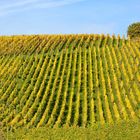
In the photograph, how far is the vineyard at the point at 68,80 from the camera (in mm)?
37875

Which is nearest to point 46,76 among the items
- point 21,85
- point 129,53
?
point 21,85

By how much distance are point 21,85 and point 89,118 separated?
11.5 meters

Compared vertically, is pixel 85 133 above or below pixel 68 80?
below

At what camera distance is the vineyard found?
37875mm

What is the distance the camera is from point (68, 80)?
46938 millimetres

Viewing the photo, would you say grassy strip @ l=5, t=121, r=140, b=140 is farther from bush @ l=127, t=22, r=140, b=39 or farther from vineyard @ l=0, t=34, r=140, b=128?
bush @ l=127, t=22, r=140, b=39

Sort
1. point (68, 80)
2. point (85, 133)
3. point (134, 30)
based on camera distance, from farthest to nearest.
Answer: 1. point (134, 30)
2. point (68, 80)
3. point (85, 133)

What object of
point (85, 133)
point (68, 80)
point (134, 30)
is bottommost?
point (85, 133)

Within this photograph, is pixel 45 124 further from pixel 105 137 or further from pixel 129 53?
pixel 129 53

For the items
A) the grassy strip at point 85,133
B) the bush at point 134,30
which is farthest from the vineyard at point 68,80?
the bush at point 134,30

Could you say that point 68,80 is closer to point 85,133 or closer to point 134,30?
point 85,133

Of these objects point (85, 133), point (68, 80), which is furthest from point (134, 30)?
point (85, 133)

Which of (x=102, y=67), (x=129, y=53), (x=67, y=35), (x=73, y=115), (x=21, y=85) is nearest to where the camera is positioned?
(x=73, y=115)

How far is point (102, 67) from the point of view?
50.5 m
